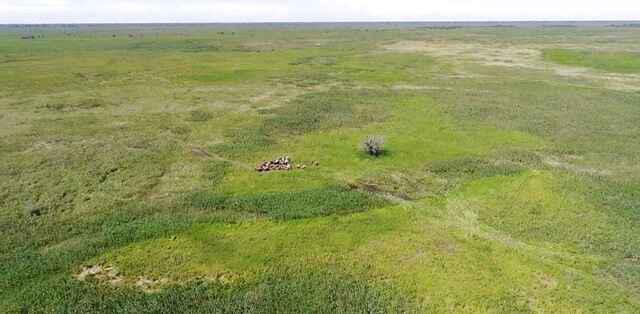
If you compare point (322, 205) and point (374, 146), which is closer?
point (322, 205)

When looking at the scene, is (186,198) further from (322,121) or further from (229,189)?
(322,121)

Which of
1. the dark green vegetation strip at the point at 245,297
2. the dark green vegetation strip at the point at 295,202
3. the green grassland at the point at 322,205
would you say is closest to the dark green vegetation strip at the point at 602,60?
the green grassland at the point at 322,205

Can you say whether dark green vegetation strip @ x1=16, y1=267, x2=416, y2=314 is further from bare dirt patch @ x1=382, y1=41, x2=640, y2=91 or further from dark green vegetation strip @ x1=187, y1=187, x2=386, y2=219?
bare dirt patch @ x1=382, y1=41, x2=640, y2=91

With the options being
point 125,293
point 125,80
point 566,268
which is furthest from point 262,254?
point 125,80

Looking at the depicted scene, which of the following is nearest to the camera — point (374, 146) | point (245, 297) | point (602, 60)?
point (245, 297)

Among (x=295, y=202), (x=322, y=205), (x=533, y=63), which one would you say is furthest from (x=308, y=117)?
(x=533, y=63)

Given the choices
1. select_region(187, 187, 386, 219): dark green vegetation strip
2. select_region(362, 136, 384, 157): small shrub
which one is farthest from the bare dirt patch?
select_region(187, 187, 386, 219): dark green vegetation strip

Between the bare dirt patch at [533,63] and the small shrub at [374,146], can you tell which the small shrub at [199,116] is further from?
the bare dirt patch at [533,63]

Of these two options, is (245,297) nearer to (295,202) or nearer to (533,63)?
(295,202)
